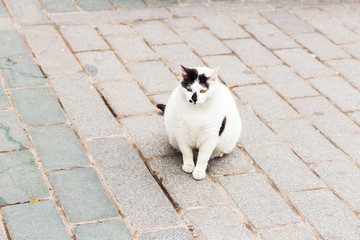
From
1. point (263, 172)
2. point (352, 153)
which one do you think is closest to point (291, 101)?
point (352, 153)

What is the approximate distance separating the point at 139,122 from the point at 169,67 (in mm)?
1098

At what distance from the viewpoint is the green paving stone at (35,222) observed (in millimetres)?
3361

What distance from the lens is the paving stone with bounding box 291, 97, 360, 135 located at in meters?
4.78

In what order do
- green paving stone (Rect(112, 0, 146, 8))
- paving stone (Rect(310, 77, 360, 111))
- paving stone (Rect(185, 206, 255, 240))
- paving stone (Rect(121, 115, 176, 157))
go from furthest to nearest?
green paving stone (Rect(112, 0, 146, 8))
paving stone (Rect(310, 77, 360, 111))
paving stone (Rect(121, 115, 176, 157))
paving stone (Rect(185, 206, 255, 240))

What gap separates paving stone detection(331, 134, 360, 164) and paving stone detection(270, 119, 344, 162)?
80mm

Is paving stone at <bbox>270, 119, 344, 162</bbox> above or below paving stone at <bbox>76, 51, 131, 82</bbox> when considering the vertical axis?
above

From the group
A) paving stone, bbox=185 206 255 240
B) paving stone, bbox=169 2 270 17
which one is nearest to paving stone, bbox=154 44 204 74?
paving stone, bbox=169 2 270 17

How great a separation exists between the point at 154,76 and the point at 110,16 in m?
1.47

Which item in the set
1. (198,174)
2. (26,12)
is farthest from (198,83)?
(26,12)

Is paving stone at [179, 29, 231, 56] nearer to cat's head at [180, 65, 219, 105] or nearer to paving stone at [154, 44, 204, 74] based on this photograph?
paving stone at [154, 44, 204, 74]

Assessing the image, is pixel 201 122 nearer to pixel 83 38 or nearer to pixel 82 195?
pixel 82 195

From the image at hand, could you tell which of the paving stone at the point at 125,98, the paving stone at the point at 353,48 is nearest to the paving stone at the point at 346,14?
the paving stone at the point at 353,48

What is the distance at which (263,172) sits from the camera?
4141 mm

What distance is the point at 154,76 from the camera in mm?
5340
